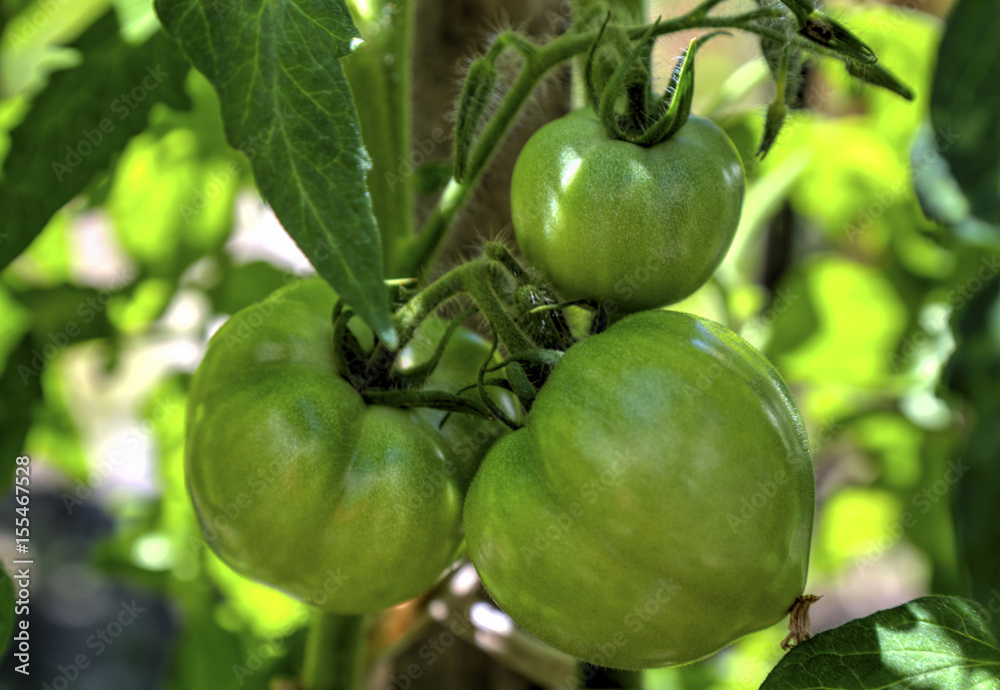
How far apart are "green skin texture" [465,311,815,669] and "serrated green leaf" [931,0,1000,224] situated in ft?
1.63

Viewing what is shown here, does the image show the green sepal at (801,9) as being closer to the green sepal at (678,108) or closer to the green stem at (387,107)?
the green sepal at (678,108)

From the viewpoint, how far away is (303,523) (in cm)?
48

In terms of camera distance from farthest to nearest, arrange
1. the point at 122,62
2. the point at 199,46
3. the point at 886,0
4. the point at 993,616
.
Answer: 1. the point at 886,0
2. the point at 122,62
3. the point at 993,616
4. the point at 199,46

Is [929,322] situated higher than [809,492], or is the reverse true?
[809,492]

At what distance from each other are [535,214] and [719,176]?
10cm

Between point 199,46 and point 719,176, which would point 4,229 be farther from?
point 719,176

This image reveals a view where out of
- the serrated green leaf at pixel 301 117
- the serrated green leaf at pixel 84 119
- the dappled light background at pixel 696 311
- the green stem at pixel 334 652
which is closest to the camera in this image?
the serrated green leaf at pixel 301 117

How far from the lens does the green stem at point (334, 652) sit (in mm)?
698

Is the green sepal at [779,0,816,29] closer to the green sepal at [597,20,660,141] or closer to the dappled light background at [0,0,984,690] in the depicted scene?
the green sepal at [597,20,660,141]

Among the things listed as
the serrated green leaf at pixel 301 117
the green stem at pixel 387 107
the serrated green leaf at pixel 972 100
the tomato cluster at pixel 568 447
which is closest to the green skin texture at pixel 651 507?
the tomato cluster at pixel 568 447

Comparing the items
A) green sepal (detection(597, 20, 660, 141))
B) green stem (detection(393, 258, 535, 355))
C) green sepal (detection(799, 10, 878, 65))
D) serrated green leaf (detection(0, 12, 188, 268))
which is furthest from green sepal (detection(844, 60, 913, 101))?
serrated green leaf (detection(0, 12, 188, 268))

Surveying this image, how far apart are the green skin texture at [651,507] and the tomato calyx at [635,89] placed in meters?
0.12

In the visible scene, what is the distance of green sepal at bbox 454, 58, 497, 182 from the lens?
50 centimetres

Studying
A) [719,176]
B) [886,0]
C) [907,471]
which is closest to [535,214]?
[719,176]
